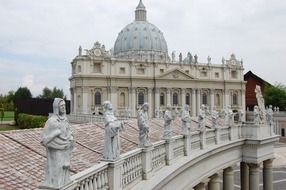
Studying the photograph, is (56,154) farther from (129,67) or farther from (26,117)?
(129,67)

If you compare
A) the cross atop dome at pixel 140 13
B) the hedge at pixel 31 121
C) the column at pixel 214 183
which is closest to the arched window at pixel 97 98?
the hedge at pixel 31 121

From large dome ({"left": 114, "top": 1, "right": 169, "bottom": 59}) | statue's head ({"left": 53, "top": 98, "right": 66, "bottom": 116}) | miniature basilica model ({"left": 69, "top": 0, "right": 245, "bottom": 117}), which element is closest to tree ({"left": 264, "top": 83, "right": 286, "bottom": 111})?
miniature basilica model ({"left": 69, "top": 0, "right": 245, "bottom": 117})

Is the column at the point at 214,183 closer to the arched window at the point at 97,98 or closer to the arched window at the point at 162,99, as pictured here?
the arched window at the point at 97,98

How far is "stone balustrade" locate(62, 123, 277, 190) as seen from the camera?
6586 mm

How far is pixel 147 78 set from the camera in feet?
243

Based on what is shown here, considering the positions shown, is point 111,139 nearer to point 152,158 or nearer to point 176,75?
point 152,158

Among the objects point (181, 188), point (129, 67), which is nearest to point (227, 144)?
point (181, 188)

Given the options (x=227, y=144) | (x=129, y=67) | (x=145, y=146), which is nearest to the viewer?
(x=145, y=146)

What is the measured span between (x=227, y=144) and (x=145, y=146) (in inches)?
348

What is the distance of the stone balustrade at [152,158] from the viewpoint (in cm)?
659

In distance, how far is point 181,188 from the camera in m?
12.2

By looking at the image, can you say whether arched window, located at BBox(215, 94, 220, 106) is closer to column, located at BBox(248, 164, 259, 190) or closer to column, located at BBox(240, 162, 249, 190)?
column, located at BBox(240, 162, 249, 190)


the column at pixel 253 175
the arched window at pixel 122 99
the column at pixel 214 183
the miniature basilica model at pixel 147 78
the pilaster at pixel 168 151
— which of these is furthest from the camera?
the arched window at pixel 122 99

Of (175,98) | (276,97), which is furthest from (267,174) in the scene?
(276,97)
